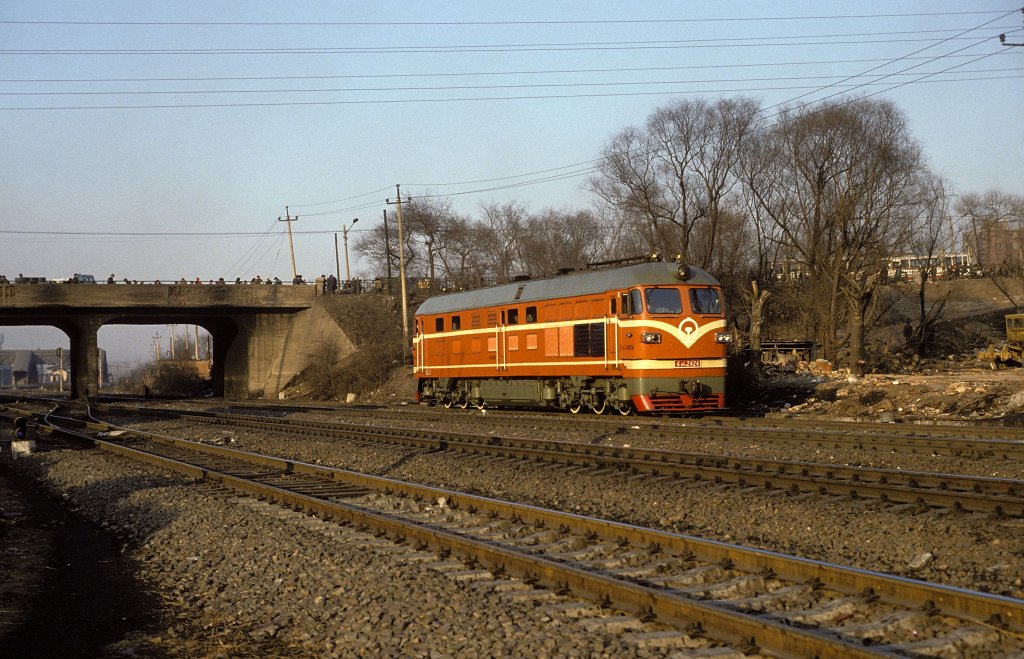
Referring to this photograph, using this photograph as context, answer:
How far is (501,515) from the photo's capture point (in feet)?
32.7

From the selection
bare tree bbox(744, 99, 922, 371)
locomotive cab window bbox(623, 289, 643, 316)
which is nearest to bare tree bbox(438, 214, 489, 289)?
bare tree bbox(744, 99, 922, 371)

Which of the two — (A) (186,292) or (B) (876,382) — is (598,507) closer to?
(B) (876,382)

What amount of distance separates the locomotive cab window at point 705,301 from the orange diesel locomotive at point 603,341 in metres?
0.02

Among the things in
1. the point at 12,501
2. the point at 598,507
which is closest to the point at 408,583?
the point at 598,507

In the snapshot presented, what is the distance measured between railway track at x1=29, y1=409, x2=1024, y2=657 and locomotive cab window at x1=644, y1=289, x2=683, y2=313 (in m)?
10.0

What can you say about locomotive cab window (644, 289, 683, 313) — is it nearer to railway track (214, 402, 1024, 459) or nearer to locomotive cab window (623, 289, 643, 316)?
locomotive cab window (623, 289, 643, 316)

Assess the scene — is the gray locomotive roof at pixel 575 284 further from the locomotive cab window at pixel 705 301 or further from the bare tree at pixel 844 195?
the bare tree at pixel 844 195

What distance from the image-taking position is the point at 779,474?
37.7 feet

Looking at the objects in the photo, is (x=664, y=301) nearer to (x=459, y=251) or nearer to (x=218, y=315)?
(x=218, y=315)

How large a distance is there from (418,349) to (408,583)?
23508 mm

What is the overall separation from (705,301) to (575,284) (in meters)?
3.33

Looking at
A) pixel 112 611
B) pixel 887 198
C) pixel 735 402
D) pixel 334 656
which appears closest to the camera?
pixel 334 656

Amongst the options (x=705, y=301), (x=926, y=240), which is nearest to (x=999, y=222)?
(x=926, y=240)

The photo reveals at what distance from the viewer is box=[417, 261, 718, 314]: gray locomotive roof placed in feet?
67.2
